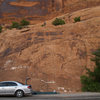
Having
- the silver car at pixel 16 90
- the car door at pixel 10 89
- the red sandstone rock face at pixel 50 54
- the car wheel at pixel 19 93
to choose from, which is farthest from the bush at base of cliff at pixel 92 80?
the car door at pixel 10 89

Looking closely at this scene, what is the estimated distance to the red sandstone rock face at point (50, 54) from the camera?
14.6 meters

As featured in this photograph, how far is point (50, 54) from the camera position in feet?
53.1

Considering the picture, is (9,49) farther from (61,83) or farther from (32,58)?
(61,83)

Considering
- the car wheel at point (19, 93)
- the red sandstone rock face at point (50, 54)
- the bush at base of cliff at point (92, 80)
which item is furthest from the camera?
the red sandstone rock face at point (50, 54)

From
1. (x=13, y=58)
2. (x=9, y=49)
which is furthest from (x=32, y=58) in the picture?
(x=9, y=49)

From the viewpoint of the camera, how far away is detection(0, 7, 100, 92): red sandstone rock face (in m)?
14.6

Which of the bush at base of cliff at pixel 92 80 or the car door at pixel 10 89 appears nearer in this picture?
the car door at pixel 10 89

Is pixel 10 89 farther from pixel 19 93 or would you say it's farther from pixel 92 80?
pixel 92 80

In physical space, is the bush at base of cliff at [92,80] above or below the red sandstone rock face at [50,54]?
below

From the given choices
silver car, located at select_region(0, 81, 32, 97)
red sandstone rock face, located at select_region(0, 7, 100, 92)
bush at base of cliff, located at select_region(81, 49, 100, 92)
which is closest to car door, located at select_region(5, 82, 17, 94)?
silver car, located at select_region(0, 81, 32, 97)

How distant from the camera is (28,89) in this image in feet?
34.4

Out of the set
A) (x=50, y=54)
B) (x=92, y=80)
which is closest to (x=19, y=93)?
(x=92, y=80)

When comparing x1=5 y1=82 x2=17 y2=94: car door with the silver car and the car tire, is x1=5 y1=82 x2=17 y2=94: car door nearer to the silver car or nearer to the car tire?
the silver car

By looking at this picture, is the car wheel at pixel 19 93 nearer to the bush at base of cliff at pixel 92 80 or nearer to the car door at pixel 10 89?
the car door at pixel 10 89
